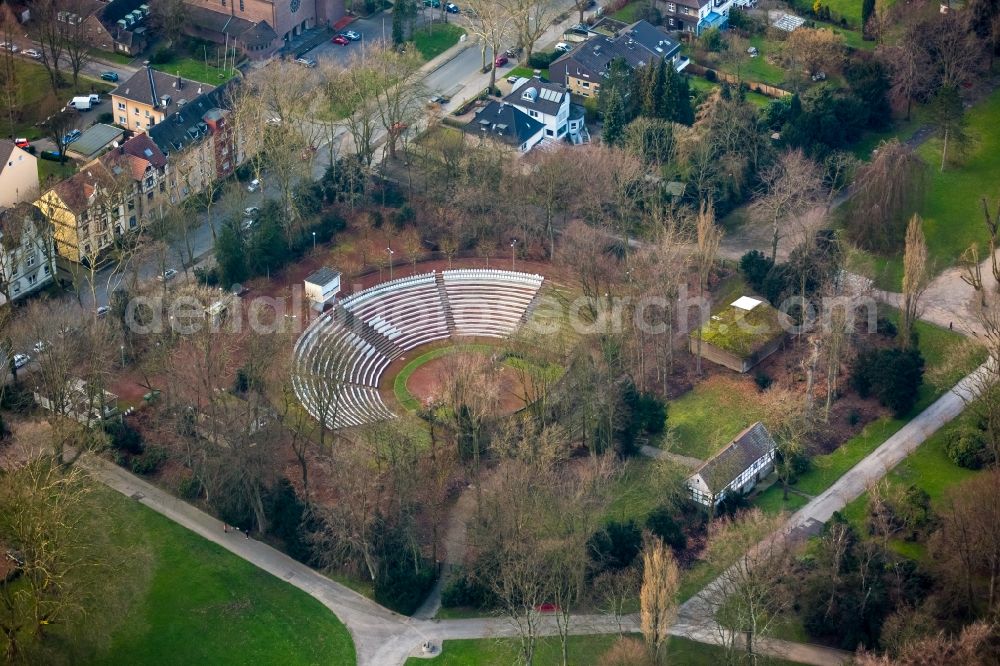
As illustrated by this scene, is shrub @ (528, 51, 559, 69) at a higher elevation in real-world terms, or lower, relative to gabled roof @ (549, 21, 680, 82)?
lower

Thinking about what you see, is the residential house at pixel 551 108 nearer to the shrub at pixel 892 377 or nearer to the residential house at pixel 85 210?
the residential house at pixel 85 210

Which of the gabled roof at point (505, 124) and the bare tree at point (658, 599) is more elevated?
the bare tree at point (658, 599)

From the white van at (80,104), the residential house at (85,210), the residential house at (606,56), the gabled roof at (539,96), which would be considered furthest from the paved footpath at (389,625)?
the residential house at (606,56)

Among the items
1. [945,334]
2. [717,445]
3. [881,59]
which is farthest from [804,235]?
[881,59]

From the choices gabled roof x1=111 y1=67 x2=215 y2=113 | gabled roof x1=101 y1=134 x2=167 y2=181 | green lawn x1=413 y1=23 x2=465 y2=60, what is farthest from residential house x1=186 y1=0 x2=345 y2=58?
gabled roof x1=101 y1=134 x2=167 y2=181

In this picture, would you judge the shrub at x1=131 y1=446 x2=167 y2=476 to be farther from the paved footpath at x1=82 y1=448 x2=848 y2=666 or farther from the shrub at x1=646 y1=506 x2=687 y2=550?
the shrub at x1=646 y1=506 x2=687 y2=550
